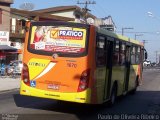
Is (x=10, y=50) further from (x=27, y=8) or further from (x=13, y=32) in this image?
(x=27, y=8)

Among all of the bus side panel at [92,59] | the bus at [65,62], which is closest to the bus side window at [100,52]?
the bus at [65,62]

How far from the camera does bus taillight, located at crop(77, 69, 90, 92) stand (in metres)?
13.6

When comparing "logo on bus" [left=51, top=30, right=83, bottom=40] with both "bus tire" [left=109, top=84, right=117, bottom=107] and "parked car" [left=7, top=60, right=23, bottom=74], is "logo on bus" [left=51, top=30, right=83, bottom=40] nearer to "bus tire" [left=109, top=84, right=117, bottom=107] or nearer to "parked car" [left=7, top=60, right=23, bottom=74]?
"bus tire" [left=109, top=84, right=117, bottom=107]

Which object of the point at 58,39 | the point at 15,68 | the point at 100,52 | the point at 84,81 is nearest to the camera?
the point at 84,81

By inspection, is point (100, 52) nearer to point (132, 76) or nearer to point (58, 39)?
point (58, 39)

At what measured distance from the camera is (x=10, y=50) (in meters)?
43.5

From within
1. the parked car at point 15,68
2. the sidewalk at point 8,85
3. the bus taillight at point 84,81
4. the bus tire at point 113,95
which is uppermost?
the bus taillight at point 84,81

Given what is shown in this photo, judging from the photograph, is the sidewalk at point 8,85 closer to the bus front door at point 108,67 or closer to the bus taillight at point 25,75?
the bus front door at point 108,67

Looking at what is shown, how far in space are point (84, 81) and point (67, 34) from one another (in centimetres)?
158

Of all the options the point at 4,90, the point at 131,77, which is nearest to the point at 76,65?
the point at 131,77

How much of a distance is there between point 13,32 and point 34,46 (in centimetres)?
4173

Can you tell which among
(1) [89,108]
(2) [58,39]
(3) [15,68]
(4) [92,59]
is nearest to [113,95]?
(1) [89,108]

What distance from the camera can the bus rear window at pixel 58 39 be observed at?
45.9 ft

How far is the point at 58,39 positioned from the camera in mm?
14266
